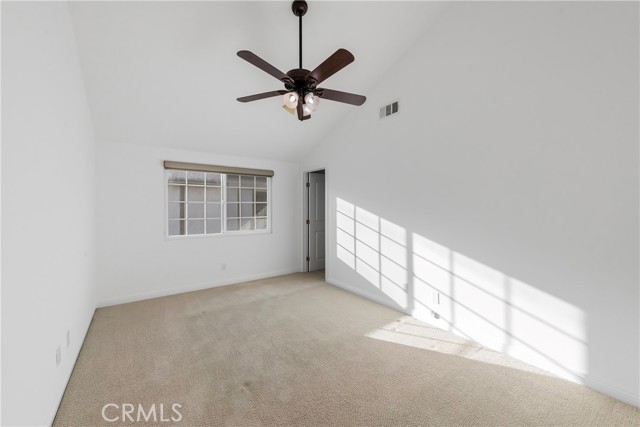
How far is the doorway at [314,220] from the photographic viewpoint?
5.46 meters

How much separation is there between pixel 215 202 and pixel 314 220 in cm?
200

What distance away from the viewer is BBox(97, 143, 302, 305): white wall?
11.8 feet

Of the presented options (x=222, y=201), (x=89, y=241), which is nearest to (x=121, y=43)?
(x=89, y=241)

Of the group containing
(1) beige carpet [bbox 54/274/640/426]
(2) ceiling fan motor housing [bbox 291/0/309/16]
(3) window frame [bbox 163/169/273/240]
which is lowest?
(1) beige carpet [bbox 54/274/640/426]

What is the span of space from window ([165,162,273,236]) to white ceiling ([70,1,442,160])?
0.63 meters

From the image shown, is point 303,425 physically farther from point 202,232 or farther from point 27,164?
point 202,232

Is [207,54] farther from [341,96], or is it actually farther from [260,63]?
[341,96]

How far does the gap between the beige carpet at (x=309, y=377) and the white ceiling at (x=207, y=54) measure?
2513 millimetres

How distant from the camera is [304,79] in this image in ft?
7.19

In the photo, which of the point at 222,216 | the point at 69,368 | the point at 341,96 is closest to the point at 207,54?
the point at 341,96

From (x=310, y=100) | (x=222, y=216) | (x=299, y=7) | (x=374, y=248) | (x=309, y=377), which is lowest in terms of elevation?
(x=309, y=377)

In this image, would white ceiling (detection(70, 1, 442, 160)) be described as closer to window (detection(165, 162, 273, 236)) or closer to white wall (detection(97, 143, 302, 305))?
Result: white wall (detection(97, 143, 302, 305))

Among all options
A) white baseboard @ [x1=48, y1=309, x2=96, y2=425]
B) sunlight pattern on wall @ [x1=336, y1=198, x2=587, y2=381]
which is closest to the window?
white baseboard @ [x1=48, y1=309, x2=96, y2=425]

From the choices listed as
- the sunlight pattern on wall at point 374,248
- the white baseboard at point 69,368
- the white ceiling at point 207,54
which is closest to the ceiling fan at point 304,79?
the white ceiling at point 207,54
